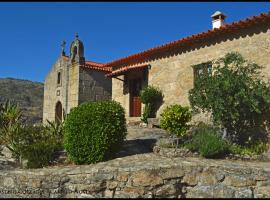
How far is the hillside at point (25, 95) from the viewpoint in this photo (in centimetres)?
3272

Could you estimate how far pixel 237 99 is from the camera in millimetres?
9805

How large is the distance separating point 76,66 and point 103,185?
537 inches

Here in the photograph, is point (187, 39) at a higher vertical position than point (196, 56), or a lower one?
higher

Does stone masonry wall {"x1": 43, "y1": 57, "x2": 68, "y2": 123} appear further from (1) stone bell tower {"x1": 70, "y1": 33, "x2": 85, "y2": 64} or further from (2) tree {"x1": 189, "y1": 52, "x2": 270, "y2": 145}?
(2) tree {"x1": 189, "y1": 52, "x2": 270, "y2": 145}

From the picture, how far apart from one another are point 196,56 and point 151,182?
288 inches

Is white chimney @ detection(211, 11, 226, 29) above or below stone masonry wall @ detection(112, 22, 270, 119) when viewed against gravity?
above

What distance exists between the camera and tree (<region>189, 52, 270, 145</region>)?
9.80 m

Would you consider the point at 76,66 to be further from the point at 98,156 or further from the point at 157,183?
the point at 157,183

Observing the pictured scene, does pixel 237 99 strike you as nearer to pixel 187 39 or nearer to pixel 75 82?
pixel 187 39

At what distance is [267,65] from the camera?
1106 centimetres

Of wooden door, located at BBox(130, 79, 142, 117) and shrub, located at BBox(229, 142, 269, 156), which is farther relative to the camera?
wooden door, located at BBox(130, 79, 142, 117)

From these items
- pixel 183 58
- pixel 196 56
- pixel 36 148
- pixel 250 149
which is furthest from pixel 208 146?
pixel 183 58

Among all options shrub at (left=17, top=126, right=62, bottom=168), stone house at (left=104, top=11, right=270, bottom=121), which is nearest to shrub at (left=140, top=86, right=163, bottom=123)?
stone house at (left=104, top=11, right=270, bottom=121)

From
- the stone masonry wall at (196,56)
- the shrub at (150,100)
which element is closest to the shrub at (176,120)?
the stone masonry wall at (196,56)
